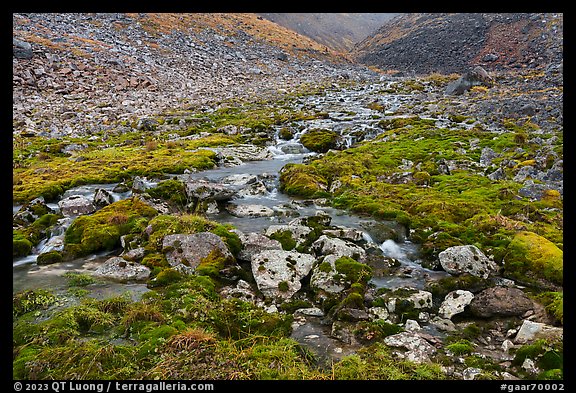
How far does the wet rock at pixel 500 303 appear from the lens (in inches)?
313

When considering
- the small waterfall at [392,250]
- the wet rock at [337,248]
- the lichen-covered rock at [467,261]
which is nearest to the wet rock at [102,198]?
the wet rock at [337,248]

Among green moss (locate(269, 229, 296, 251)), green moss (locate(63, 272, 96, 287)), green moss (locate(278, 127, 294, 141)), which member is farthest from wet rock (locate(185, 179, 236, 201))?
green moss (locate(278, 127, 294, 141))

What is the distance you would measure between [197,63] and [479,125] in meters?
37.3

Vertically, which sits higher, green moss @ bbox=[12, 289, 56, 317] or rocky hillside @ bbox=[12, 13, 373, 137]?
rocky hillside @ bbox=[12, 13, 373, 137]

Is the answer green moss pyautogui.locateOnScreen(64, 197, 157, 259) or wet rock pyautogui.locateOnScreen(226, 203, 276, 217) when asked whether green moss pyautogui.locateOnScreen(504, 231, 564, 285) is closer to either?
wet rock pyautogui.locateOnScreen(226, 203, 276, 217)

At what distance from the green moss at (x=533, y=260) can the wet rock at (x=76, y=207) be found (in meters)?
13.0

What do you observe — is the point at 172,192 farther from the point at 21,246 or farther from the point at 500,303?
the point at 500,303

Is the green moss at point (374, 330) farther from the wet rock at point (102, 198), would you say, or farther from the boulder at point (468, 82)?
the boulder at point (468, 82)

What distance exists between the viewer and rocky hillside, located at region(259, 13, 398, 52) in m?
126

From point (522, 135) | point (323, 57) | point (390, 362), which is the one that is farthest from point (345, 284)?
point (323, 57)

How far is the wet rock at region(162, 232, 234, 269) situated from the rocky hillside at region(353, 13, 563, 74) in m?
58.4

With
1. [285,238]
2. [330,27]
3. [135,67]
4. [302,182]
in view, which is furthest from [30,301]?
[330,27]

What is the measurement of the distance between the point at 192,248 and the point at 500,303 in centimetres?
726

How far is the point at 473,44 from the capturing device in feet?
238
